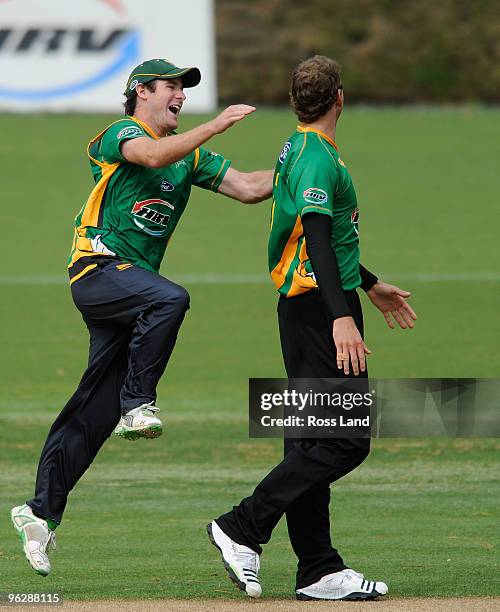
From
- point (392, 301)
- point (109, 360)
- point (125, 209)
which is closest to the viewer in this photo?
point (125, 209)

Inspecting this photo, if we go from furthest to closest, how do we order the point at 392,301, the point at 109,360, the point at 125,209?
the point at 392,301
the point at 109,360
the point at 125,209

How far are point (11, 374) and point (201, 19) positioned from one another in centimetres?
1391

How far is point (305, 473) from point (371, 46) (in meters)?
25.5

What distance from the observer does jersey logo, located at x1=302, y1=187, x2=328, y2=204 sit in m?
6.38

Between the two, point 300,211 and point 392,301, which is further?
point 392,301

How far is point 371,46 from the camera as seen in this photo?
103ft

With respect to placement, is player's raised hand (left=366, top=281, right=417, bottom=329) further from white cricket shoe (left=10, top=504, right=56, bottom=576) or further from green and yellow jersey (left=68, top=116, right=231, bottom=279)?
white cricket shoe (left=10, top=504, right=56, bottom=576)

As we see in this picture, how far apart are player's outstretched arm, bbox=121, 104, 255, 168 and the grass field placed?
191 centimetres

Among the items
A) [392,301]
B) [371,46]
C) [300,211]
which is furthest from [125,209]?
[371,46]

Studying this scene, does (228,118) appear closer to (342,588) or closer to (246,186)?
(246,186)

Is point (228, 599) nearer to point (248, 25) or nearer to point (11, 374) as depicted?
point (11, 374)

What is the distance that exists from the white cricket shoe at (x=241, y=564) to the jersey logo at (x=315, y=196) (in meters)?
1.52

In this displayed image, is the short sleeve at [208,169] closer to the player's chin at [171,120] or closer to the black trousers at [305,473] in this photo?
the player's chin at [171,120]

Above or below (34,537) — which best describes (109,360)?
above
